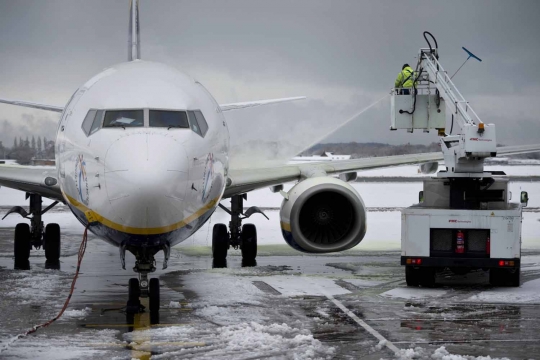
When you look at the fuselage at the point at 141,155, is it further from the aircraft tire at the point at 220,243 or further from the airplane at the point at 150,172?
the aircraft tire at the point at 220,243

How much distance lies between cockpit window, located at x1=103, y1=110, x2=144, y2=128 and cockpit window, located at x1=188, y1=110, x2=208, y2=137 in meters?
0.69

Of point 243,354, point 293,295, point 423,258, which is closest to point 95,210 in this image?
point 243,354

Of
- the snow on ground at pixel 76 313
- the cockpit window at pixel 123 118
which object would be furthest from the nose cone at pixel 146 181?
the snow on ground at pixel 76 313

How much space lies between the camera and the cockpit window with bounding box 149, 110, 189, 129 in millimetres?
11016

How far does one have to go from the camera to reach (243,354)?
Answer: 935 cm

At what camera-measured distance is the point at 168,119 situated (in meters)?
11.2

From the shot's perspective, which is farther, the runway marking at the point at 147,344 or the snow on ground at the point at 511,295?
the snow on ground at the point at 511,295

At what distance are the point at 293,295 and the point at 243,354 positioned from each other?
4.27 m

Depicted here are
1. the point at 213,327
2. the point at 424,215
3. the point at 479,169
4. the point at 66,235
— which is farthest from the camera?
the point at 66,235

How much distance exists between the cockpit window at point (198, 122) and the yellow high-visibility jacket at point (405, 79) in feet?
23.1

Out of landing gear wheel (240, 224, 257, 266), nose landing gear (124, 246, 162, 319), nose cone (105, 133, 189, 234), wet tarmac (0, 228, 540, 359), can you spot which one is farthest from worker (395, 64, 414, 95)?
nose cone (105, 133, 189, 234)

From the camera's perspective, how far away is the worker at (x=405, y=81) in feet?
57.7

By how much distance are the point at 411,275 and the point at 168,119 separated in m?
5.61

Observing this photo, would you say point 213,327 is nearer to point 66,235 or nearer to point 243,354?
point 243,354
